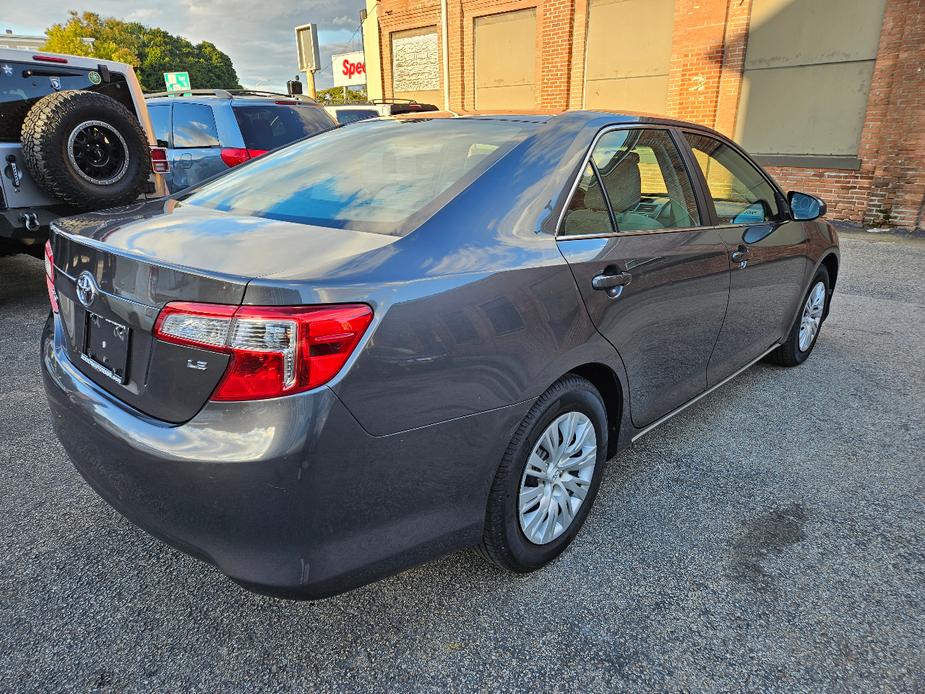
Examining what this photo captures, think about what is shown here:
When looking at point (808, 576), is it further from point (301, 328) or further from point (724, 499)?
point (301, 328)

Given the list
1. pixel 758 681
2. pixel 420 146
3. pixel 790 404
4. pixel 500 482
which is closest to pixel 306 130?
pixel 420 146

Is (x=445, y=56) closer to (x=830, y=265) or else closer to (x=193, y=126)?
(x=193, y=126)

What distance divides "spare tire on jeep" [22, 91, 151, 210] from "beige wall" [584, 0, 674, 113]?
9299mm

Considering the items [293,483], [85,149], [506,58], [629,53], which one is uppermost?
[506,58]

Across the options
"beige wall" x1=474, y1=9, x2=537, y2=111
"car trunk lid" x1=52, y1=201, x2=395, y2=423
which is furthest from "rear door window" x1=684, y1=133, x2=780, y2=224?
"beige wall" x1=474, y1=9, x2=537, y2=111

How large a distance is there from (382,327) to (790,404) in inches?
122

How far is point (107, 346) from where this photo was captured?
6.12 ft

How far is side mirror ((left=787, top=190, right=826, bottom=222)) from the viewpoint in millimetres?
3715

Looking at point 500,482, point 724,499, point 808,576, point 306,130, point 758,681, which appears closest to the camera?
point 758,681

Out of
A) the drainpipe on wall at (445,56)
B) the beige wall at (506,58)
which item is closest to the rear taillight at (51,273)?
the beige wall at (506,58)

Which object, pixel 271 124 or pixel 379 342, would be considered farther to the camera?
pixel 271 124

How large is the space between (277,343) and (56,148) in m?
4.51

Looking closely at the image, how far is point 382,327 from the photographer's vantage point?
1.60m

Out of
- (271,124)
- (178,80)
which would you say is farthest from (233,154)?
(178,80)
